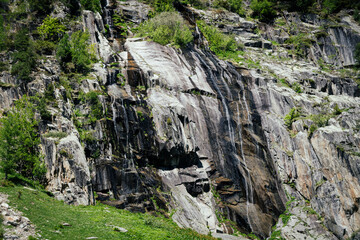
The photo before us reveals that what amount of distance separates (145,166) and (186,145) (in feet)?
19.4

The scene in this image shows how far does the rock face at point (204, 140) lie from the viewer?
27125 mm

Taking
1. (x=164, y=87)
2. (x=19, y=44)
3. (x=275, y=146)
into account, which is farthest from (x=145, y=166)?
(x=19, y=44)

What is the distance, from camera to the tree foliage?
22375 mm

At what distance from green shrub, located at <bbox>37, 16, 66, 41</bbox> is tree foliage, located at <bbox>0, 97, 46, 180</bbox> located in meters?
15.6

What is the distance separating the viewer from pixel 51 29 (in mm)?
38031

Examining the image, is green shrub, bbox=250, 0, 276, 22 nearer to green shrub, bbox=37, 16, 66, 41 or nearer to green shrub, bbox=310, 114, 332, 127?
green shrub, bbox=310, 114, 332, 127

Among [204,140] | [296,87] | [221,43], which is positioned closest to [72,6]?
[221,43]

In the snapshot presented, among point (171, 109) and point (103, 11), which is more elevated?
point (103, 11)

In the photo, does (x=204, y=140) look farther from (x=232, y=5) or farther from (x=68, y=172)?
(x=232, y=5)

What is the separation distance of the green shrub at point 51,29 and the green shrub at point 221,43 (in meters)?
27.7

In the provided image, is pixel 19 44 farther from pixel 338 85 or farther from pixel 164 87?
pixel 338 85

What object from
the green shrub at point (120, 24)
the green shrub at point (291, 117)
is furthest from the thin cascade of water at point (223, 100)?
the green shrub at point (120, 24)

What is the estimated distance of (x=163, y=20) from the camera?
4800 centimetres

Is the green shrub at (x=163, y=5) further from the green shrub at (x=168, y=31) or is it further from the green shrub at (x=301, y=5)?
the green shrub at (x=301, y=5)
